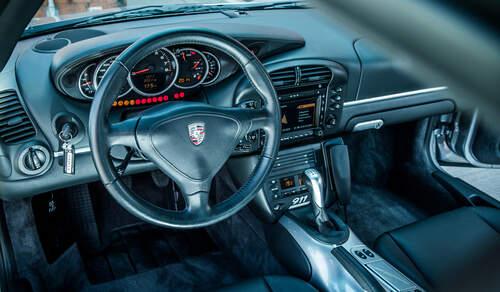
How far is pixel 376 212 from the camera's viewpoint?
2.88m

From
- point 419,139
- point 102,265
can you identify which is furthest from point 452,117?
point 102,265

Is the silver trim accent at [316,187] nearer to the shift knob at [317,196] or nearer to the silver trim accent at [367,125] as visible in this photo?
the shift knob at [317,196]

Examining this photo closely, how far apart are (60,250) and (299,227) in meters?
1.24

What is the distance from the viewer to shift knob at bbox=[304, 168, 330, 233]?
2.03 metres

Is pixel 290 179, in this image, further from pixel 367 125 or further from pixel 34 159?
pixel 34 159

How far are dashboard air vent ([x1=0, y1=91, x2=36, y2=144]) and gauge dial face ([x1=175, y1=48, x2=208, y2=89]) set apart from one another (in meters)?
0.58

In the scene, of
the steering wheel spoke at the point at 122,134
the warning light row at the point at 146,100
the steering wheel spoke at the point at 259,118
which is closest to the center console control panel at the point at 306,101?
the warning light row at the point at 146,100

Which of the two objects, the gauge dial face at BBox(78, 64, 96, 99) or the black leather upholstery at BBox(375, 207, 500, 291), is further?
the black leather upholstery at BBox(375, 207, 500, 291)

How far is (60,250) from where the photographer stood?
2.28 m

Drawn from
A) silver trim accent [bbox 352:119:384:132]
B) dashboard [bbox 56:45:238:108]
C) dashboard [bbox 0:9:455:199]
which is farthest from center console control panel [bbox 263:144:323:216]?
dashboard [bbox 56:45:238:108]

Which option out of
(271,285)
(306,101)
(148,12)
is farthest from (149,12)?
(271,285)

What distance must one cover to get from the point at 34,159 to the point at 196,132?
28.2 inches

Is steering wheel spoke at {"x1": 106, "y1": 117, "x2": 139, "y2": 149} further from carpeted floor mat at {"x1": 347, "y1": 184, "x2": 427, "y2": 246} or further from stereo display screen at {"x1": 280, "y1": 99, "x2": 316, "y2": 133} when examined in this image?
carpeted floor mat at {"x1": 347, "y1": 184, "x2": 427, "y2": 246}

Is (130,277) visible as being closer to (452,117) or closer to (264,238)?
(264,238)
